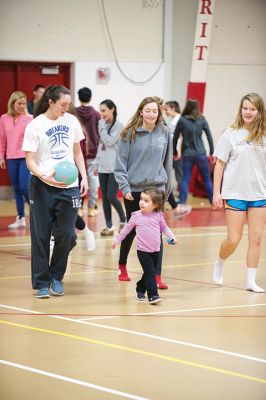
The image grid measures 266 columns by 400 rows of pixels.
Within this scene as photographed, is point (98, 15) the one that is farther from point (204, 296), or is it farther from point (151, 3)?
point (204, 296)

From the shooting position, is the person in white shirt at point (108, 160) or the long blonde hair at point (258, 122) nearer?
the long blonde hair at point (258, 122)

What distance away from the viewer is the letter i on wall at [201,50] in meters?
19.7

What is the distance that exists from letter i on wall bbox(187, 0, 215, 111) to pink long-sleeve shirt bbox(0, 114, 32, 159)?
6693mm

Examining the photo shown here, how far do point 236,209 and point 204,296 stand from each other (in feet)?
3.10

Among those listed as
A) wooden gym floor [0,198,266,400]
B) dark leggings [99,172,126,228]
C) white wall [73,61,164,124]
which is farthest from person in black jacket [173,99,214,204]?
wooden gym floor [0,198,266,400]

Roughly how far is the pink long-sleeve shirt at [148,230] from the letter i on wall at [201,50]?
11.3 meters

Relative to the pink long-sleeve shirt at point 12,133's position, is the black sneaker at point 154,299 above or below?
below

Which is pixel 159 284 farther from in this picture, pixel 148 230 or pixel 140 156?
pixel 140 156

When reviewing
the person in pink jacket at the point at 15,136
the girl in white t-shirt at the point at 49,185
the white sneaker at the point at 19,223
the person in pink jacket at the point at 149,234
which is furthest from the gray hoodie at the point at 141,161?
the white sneaker at the point at 19,223

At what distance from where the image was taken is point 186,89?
66.5 feet

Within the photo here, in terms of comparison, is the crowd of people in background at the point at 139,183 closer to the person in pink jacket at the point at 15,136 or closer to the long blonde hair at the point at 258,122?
the long blonde hair at the point at 258,122

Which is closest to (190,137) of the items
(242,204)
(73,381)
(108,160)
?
(108,160)

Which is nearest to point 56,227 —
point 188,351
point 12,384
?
point 188,351

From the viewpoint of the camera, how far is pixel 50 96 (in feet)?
29.5
